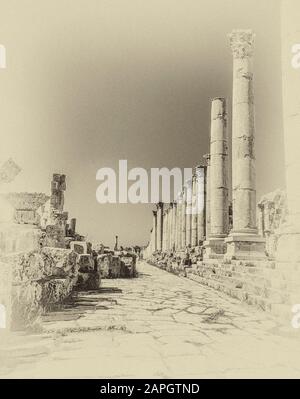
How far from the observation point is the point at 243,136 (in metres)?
11.7

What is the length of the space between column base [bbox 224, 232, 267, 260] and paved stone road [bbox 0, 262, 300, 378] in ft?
17.2

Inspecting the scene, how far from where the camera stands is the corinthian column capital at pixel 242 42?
11.8 meters

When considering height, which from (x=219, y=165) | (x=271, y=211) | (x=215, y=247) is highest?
(x=219, y=165)

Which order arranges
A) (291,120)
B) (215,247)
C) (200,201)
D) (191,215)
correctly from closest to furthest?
(291,120) → (215,247) → (200,201) → (191,215)

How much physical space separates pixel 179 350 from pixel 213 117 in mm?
12656

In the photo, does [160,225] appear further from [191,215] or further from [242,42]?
[242,42]

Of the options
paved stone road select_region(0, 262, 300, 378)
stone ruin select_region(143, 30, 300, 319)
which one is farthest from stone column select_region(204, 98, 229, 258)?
paved stone road select_region(0, 262, 300, 378)

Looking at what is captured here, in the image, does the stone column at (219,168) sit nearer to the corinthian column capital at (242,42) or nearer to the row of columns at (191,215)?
the row of columns at (191,215)

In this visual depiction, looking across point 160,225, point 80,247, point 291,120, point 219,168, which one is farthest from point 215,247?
point 160,225

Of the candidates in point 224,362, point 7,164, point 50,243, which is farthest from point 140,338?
point 50,243

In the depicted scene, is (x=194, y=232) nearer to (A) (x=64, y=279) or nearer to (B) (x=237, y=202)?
(B) (x=237, y=202)

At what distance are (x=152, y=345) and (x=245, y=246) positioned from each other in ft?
25.8

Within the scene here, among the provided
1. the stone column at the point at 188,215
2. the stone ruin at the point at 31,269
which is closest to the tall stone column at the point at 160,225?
the stone column at the point at 188,215

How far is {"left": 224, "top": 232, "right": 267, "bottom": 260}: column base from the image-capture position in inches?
428
